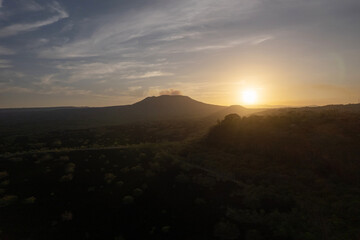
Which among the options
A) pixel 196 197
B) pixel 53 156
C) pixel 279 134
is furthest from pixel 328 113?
pixel 53 156

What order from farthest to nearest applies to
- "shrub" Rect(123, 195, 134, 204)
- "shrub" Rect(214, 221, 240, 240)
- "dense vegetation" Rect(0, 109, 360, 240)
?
1. "shrub" Rect(123, 195, 134, 204)
2. "dense vegetation" Rect(0, 109, 360, 240)
3. "shrub" Rect(214, 221, 240, 240)

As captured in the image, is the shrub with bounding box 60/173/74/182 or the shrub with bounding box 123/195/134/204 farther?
the shrub with bounding box 60/173/74/182

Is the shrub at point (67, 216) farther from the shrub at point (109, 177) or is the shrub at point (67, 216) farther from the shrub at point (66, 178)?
the shrub at point (66, 178)

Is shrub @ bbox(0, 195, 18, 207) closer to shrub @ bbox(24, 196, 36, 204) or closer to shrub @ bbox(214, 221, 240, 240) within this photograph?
shrub @ bbox(24, 196, 36, 204)

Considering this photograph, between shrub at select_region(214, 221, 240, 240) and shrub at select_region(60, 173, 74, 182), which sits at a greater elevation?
shrub at select_region(60, 173, 74, 182)

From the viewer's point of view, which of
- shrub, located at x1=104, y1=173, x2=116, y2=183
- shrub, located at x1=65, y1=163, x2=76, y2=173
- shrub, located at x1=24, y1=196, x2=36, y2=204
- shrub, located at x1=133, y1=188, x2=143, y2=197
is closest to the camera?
shrub, located at x1=24, y1=196, x2=36, y2=204

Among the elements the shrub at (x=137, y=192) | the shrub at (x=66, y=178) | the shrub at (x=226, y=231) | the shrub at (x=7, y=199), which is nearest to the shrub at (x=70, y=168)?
the shrub at (x=66, y=178)

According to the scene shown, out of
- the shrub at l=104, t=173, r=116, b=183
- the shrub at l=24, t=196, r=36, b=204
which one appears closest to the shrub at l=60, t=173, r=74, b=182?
the shrub at l=104, t=173, r=116, b=183

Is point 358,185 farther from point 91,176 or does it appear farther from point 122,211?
point 91,176
